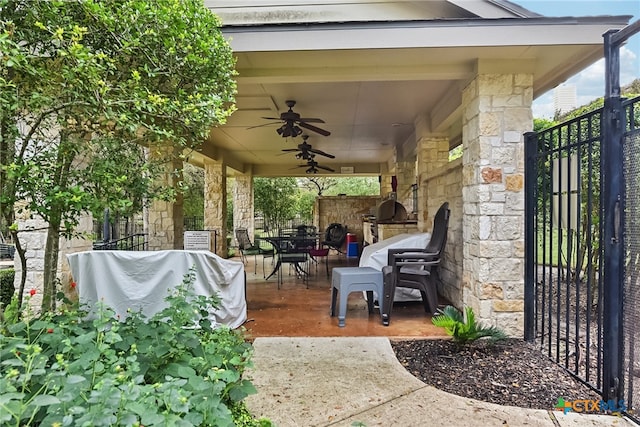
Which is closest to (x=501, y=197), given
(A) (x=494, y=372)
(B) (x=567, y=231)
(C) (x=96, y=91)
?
(B) (x=567, y=231)

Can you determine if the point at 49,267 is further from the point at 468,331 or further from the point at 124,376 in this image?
the point at 468,331

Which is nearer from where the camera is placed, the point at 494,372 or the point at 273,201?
the point at 494,372

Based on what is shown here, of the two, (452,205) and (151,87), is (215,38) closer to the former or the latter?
(151,87)

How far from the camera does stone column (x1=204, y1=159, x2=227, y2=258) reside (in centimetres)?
970

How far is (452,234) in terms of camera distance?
4.67 meters

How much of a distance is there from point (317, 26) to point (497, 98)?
5.62ft

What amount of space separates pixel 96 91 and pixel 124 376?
1.26m

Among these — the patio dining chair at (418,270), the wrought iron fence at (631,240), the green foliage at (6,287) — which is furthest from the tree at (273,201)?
the wrought iron fence at (631,240)

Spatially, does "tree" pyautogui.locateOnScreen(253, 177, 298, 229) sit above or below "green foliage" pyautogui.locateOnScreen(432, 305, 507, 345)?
above

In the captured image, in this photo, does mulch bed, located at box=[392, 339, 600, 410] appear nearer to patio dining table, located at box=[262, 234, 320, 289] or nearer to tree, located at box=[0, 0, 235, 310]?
tree, located at box=[0, 0, 235, 310]

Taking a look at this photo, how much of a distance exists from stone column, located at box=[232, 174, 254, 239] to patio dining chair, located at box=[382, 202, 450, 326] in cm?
860

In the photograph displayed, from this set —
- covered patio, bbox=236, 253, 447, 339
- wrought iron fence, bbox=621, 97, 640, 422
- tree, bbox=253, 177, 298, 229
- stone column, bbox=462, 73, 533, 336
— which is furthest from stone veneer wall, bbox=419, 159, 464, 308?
tree, bbox=253, 177, 298, 229

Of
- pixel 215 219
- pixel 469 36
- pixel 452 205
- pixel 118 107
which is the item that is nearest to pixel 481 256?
pixel 452 205

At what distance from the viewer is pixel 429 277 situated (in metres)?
3.97
